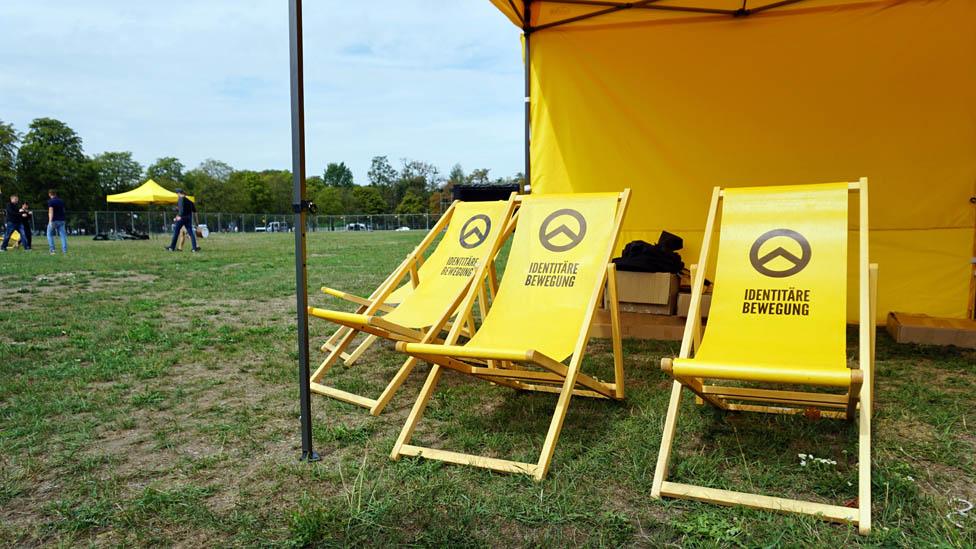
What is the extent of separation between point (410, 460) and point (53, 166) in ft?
177

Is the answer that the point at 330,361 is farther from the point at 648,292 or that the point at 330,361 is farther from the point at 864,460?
the point at 864,460

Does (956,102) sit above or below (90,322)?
above

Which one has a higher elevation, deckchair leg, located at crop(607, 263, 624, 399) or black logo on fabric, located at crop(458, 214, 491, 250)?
black logo on fabric, located at crop(458, 214, 491, 250)

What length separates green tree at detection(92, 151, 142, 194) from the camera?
58.2 metres

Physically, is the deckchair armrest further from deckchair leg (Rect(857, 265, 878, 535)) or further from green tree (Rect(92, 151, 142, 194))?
green tree (Rect(92, 151, 142, 194))

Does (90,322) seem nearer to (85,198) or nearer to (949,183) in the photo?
(949,183)

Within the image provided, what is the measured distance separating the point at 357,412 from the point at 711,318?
1870 millimetres

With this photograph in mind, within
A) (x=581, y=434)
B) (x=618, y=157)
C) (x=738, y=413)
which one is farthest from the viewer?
(x=618, y=157)

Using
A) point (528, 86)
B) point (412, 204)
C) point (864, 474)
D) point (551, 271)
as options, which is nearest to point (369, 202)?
point (412, 204)

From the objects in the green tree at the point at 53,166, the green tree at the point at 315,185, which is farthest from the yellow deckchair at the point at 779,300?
the green tree at the point at 315,185

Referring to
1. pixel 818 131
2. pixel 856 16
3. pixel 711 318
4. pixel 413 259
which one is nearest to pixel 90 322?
pixel 413 259

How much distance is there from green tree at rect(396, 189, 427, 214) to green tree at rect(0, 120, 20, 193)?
136 ft

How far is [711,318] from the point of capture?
2682mm

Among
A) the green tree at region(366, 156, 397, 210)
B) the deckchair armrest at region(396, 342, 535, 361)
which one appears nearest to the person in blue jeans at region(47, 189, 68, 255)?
the deckchair armrest at region(396, 342, 535, 361)
